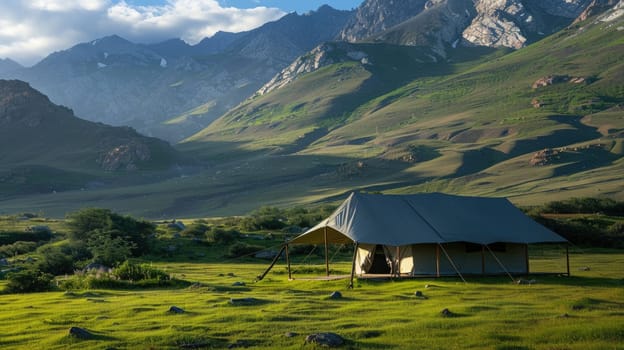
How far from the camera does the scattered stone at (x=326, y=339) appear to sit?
54.7 ft

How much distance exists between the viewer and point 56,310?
22.8 meters

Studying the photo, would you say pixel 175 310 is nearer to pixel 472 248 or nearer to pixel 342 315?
pixel 342 315

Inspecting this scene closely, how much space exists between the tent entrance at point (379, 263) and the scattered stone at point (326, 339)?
19486 mm

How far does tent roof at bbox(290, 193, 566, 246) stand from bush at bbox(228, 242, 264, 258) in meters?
16.9

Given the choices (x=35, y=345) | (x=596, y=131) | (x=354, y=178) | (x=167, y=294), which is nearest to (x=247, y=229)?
(x=167, y=294)

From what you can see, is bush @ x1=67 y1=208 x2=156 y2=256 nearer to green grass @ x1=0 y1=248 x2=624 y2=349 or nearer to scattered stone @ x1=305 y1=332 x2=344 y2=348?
green grass @ x1=0 y1=248 x2=624 y2=349

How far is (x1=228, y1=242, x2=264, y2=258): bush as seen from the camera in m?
53.4

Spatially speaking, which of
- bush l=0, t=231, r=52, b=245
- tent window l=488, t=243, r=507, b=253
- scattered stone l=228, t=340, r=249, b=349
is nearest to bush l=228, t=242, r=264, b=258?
bush l=0, t=231, r=52, b=245

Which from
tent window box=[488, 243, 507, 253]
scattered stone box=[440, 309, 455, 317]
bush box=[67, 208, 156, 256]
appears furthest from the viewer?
bush box=[67, 208, 156, 256]

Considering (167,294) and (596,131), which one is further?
(596,131)

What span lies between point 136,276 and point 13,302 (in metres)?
7.59

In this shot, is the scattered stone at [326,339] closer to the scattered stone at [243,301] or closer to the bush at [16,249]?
the scattered stone at [243,301]

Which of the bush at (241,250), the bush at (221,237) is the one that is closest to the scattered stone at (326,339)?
the bush at (241,250)

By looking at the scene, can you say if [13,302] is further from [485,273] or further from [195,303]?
[485,273]
